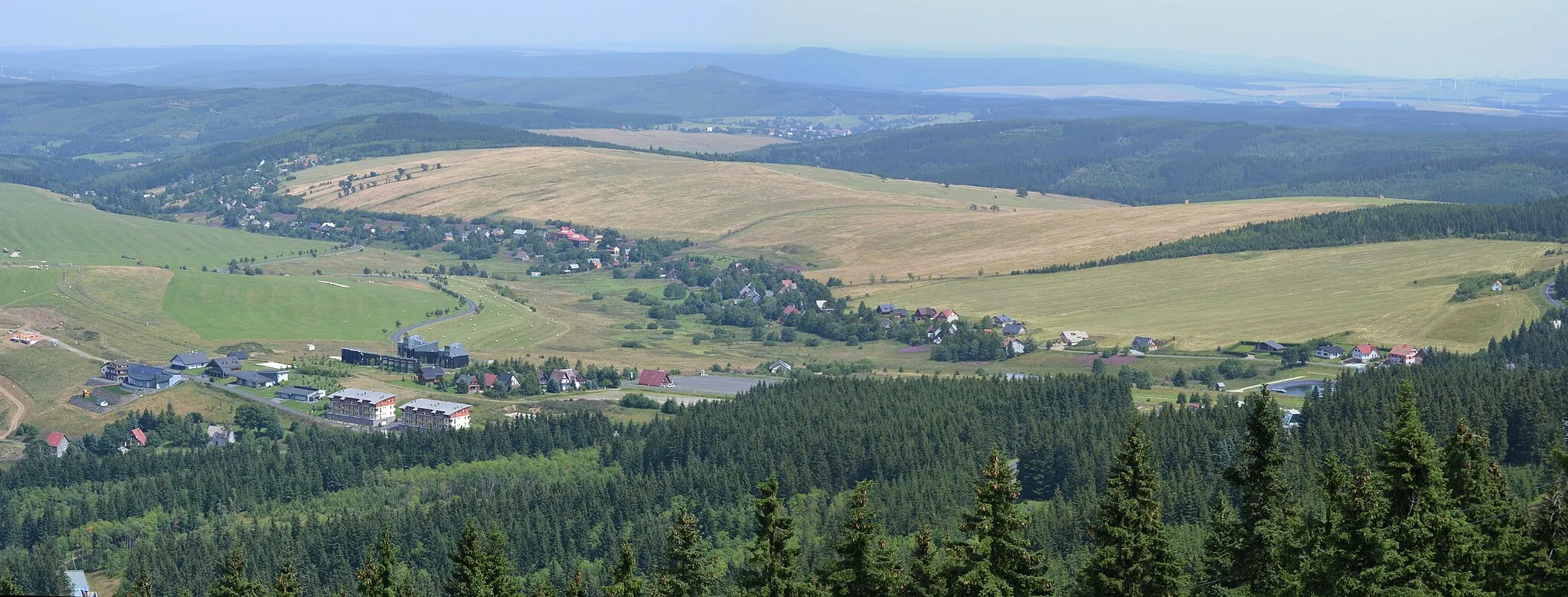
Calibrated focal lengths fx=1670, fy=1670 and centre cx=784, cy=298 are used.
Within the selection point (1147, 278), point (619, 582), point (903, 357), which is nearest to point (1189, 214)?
point (1147, 278)

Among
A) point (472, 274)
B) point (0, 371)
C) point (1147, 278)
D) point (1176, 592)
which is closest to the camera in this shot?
point (1176, 592)

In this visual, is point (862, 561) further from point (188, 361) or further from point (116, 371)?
point (188, 361)

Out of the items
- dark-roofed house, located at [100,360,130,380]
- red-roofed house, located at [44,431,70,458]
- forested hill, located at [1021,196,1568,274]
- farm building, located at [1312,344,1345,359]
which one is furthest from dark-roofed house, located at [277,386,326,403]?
forested hill, located at [1021,196,1568,274]

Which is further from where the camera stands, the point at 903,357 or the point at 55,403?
the point at 903,357

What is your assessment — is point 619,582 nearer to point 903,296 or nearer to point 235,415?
point 235,415

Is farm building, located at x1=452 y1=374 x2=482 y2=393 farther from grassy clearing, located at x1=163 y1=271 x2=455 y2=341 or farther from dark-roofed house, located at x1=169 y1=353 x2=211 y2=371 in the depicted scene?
grassy clearing, located at x1=163 y1=271 x2=455 y2=341

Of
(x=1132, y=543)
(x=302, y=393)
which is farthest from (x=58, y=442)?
(x=1132, y=543)
